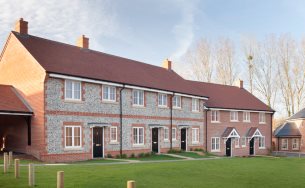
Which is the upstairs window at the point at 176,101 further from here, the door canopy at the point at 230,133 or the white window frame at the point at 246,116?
the white window frame at the point at 246,116

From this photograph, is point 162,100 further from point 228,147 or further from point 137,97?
point 228,147

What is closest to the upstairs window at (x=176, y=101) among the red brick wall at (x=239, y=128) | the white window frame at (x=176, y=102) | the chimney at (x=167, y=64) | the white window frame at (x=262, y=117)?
the white window frame at (x=176, y=102)

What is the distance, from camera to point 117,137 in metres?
28.2

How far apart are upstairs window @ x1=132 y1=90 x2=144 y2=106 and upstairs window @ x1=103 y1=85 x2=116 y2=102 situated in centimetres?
232

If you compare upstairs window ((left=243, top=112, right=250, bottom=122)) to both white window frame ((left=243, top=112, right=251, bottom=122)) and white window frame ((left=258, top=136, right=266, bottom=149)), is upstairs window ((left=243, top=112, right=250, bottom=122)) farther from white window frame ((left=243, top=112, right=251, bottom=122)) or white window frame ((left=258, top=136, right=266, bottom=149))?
white window frame ((left=258, top=136, right=266, bottom=149))

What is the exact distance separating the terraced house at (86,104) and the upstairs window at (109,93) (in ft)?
0.25

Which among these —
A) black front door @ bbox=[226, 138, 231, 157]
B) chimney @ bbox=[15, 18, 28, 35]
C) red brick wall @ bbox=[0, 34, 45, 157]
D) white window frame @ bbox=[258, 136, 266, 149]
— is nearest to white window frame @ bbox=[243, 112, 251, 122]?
white window frame @ bbox=[258, 136, 266, 149]

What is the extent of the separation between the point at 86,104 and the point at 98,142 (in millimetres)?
3081

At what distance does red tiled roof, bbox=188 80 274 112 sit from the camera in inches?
1651

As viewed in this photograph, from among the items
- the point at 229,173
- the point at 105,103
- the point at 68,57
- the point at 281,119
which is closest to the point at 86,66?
Answer: the point at 68,57

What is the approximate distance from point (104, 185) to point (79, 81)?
13302 mm

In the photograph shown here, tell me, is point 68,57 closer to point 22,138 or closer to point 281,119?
point 22,138

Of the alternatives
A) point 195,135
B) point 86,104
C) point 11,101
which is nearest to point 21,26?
point 11,101

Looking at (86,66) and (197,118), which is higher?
(86,66)
